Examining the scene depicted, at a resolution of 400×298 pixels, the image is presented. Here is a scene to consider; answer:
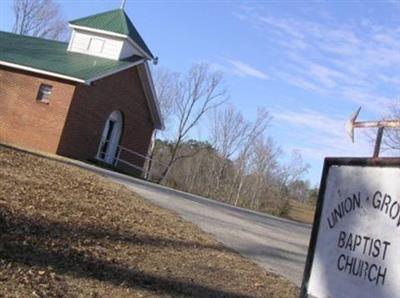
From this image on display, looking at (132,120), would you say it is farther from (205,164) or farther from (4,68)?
(205,164)

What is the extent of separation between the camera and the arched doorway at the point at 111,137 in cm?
3225

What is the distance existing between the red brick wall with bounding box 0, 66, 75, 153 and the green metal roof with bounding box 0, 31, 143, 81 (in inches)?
21.7

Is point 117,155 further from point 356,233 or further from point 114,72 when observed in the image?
point 356,233

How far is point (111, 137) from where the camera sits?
32.8 metres

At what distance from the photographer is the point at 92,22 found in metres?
32.7

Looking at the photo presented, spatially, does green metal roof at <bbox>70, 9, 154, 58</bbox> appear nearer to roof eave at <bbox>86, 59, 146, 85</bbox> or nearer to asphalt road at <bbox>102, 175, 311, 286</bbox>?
roof eave at <bbox>86, 59, 146, 85</bbox>

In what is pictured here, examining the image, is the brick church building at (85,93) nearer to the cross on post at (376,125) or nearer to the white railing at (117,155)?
the white railing at (117,155)

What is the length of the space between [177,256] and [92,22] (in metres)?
25.6

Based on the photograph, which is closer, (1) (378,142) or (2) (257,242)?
(1) (378,142)

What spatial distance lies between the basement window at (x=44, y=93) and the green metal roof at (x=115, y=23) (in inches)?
197

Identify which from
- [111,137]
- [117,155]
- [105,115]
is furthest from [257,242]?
[117,155]

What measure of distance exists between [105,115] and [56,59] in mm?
3624

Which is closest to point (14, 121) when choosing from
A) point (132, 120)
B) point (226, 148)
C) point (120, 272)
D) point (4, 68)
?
point (4, 68)

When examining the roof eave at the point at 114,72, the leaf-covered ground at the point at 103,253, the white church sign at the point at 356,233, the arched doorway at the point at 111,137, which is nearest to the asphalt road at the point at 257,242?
the leaf-covered ground at the point at 103,253
